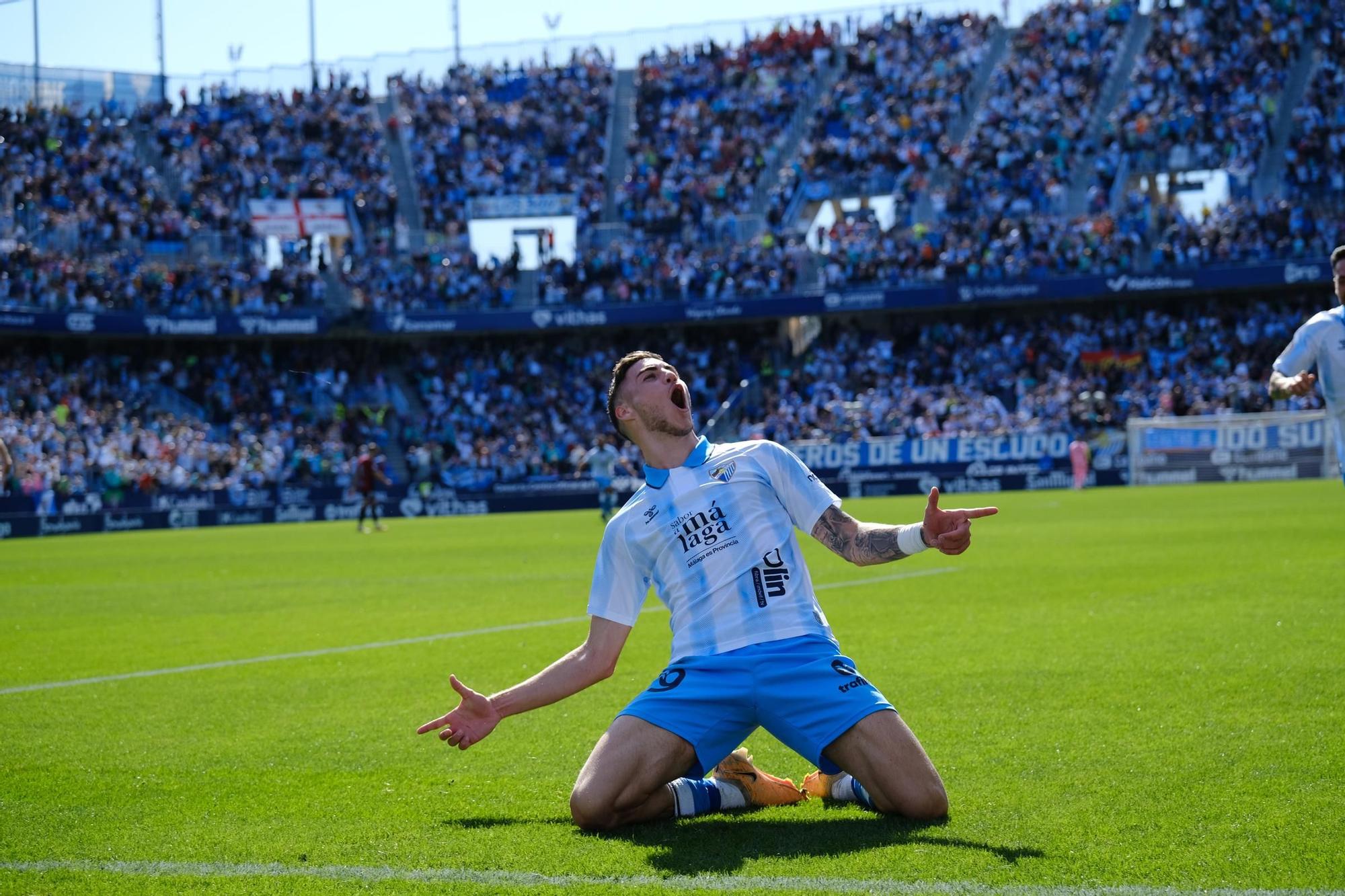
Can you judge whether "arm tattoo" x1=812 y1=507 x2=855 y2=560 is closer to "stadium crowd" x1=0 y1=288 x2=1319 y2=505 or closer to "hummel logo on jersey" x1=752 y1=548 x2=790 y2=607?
"hummel logo on jersey" x1=752 y1=548 x2=790 y2=607

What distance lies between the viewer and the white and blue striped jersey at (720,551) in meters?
5.46

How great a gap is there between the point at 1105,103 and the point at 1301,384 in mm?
41054

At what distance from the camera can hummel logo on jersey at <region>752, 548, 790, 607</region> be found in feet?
17.9

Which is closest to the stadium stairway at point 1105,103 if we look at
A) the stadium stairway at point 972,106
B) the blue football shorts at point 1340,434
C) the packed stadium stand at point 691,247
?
the packed stadium stand at point 691,247

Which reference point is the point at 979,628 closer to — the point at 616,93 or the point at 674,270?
the point at 674,270

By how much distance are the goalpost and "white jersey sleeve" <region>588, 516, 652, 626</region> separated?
35.4 metres

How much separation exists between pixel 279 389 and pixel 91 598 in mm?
33584

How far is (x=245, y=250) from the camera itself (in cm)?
4959

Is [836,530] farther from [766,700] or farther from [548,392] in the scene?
[548,392]

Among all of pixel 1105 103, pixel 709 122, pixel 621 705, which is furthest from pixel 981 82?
pixel 621 705

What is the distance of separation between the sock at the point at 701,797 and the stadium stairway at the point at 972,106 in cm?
4407

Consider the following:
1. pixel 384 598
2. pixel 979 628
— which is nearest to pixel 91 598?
pixel 384 598

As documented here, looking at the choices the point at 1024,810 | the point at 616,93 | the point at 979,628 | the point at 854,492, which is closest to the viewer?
the point at 1024,810

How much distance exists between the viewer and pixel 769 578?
18.0 feet
